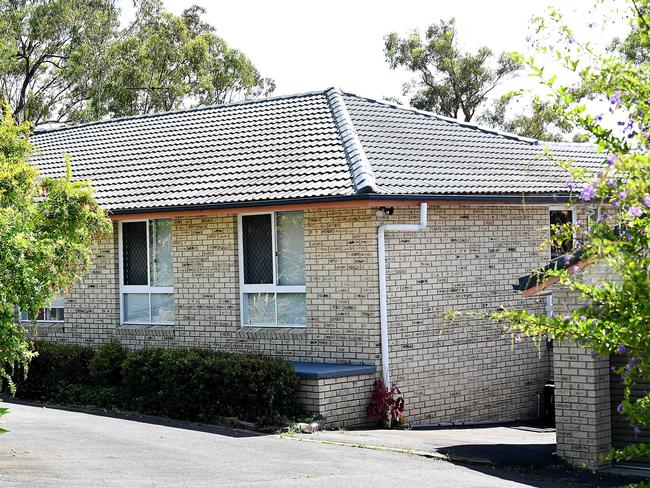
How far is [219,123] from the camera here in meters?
20.8

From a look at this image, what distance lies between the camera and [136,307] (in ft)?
61.4

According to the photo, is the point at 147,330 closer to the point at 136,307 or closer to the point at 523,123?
the point at 136,307

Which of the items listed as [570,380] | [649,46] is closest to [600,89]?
[649,46]

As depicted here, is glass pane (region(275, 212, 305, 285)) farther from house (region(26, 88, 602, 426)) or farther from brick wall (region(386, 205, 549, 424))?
brick wall (region(386, 205, 549, 424))

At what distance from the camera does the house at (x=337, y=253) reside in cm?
1562

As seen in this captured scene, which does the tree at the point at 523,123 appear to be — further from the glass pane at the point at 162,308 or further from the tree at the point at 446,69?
the glass pane at the point at 162,308

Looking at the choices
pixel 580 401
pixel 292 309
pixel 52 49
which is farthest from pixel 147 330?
pixel 52 49

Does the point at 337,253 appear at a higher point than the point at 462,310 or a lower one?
higher

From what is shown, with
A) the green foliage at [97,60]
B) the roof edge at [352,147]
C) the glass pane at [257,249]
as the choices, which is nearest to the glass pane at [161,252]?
the glass pane at [257,249]

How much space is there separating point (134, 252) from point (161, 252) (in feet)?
2.32

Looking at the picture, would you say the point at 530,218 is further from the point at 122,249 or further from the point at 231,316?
the point at 122,249

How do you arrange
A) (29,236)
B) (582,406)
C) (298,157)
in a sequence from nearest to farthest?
(29,236)
(582,406)
(298,157)

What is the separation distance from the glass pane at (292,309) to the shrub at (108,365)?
8.75 ft

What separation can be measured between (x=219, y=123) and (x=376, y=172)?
5697mm
